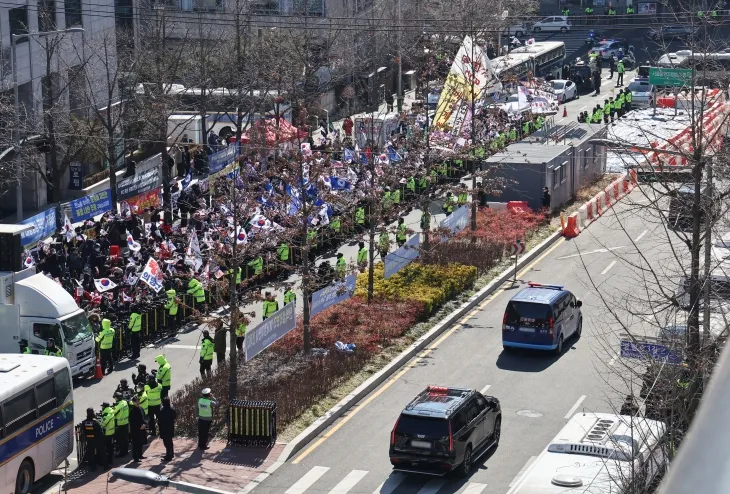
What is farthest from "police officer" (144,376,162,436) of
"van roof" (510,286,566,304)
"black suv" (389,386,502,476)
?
"van roof" (510,286,566,304)

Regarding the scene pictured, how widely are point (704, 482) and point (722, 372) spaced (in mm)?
87

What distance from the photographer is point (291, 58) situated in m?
57.8

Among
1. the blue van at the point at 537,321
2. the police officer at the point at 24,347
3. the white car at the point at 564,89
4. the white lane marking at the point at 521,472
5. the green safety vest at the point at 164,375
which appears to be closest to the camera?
the white lane marking at the point at 521,472

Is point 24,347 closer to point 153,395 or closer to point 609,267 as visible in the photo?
point 153,395

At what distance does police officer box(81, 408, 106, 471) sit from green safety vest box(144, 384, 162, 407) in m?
1.45

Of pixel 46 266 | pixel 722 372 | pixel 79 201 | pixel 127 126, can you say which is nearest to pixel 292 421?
pixel 46 266

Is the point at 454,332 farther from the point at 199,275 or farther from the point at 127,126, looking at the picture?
the point at 127,126

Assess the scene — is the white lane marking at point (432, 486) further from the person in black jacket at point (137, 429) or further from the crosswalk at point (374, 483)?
the person in black jacket at point (137, 429)

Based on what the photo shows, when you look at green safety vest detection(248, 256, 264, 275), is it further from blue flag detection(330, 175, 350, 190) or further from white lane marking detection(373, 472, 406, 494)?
white lane marking detection(373, 472, 406, 494)

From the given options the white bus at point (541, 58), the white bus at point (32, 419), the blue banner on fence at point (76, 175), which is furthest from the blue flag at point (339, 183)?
the white bus at point (541, 58)

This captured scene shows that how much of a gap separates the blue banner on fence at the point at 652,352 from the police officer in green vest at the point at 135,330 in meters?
11.8

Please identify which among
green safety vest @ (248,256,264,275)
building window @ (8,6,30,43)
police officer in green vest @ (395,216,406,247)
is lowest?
green safety vest @ (248,256,264,275)

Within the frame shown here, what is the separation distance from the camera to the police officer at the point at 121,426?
69.5 ft

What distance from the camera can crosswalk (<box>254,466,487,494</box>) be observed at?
1991cm
